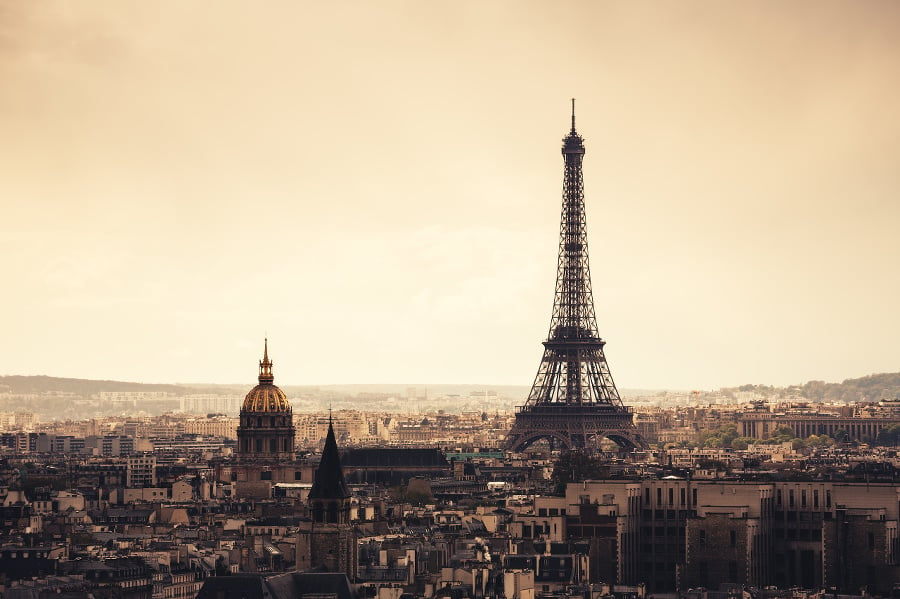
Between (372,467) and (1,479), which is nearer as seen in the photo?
(1,479)

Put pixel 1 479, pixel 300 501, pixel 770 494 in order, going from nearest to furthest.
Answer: pixel 770 494, pixel 300 501, pixel 1 479

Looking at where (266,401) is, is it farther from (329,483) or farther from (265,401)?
(329,483)

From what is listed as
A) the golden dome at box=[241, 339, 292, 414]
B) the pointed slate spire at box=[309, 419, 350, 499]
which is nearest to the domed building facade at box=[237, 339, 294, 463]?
the golden dome at box=[241, 339, 292, 414]

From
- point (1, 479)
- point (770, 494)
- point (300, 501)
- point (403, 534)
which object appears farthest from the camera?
point (1, 479)

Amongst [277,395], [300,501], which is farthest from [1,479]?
[300,501]

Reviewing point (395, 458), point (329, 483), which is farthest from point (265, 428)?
point (329, 483)

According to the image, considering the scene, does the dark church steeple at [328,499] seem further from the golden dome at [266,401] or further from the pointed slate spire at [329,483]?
the golden dome at [266,401]

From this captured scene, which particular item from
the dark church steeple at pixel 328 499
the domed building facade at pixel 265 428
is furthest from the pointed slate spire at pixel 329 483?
the domed building facade at pixel 265 428

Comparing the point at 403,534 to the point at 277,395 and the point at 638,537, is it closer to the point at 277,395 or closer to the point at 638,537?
the point at 638,537
